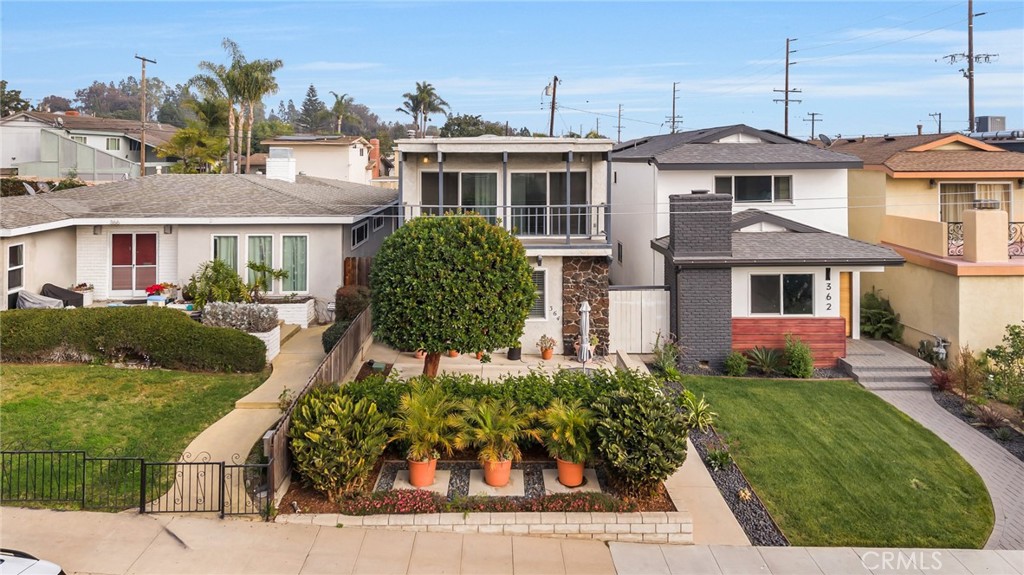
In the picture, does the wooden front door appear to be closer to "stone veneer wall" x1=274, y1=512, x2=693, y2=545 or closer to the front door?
"stone veneer wall" x1=274, y1=512, x2=693, y2=545

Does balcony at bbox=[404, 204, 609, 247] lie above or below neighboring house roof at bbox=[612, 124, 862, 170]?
below

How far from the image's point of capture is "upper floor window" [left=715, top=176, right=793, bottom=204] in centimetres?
2230

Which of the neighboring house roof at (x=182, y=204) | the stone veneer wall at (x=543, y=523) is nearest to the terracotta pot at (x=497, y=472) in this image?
the stone veneer wall at (x=543, y=523)

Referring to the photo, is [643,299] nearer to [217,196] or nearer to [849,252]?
[849,252]

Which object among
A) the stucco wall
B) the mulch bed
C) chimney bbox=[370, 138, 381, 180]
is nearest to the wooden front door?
the mulch bed

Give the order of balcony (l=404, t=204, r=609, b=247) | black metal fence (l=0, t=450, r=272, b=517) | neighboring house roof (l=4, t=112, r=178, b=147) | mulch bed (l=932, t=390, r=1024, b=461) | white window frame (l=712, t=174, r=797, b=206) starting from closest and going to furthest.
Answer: black metal fence (l=0, t=450, r=272, b=517)
mulch bed (l=932, t=390, r=1024, b=461)
balcony (l=404, t=204, r=609, b=247)
white window frame (l=712, t=174, r=797, b=206)
neighboring house roof (l=4, t=112, r=178, b=147)

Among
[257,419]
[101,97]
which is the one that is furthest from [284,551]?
[101,97]

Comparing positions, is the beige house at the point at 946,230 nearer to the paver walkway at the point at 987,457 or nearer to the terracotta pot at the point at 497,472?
the paver walkway at the point at 987,457

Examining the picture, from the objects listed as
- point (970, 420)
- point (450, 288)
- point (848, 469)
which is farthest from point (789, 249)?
point (450, 288)

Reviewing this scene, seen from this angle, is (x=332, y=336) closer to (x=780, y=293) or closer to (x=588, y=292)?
(x=588, y=292)

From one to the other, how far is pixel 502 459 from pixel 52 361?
10692 millimetres

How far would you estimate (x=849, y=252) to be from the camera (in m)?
18.7

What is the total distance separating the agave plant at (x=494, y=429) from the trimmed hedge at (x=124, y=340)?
671cm

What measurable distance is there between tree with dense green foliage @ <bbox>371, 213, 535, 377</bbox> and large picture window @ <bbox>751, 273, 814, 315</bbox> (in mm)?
7371
